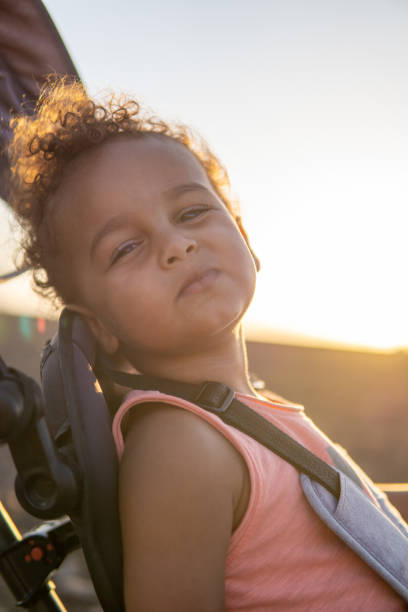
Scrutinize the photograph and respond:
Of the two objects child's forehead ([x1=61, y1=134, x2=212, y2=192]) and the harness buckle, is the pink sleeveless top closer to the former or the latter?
the harness buckle

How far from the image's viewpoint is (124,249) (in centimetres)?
122

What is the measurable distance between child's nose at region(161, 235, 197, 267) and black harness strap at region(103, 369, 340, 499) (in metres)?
0.30

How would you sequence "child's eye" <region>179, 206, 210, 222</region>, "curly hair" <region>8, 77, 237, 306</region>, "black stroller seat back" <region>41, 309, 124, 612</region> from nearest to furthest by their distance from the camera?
"black stroller seat back" <region>41, 309, 124, 612</region> → "child's eye" <region>179, 206, 210, 222</region> → "curly hair" <region>8, 77, 237, 306</region>

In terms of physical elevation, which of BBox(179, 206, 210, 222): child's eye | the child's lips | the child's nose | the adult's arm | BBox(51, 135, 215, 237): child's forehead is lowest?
the child's lips

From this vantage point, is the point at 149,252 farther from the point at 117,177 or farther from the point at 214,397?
the point at 214,397

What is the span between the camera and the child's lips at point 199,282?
46.1 inches

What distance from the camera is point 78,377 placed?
957 mm

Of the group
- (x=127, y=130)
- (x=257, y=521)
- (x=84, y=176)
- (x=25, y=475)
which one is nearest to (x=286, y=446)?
(x=257, y=521)

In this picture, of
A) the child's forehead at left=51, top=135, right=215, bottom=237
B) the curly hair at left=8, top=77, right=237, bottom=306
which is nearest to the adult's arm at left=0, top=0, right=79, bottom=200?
the curly hair at left=8, top=77, right=237, bottom=306

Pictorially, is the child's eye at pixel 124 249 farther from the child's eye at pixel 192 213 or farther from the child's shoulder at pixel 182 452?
the child's shoulder at pixel 182 452

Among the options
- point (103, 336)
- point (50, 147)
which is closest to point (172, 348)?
point (103, 336)

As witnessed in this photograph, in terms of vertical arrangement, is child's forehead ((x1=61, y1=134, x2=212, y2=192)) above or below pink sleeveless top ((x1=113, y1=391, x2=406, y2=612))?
above

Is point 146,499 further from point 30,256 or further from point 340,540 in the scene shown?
point 30,256

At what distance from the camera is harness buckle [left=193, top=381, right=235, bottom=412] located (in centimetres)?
107
